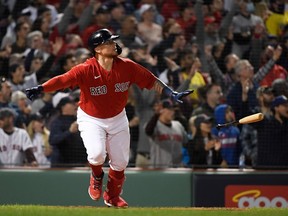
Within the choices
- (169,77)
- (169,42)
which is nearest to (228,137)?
(169,77)

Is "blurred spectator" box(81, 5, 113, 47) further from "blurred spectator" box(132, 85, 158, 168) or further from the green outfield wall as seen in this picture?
the green outfield wall

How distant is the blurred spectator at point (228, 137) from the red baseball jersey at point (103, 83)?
10.2 ft

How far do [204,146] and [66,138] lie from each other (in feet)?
6.10

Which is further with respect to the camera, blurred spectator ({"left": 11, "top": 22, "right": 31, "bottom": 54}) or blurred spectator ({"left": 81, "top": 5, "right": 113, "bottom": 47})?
blurred spectator ({"left": 81, "top": 5, "right": 113, "bottom": 47})

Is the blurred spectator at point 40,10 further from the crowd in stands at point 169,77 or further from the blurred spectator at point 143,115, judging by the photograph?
the blurred spectator at point 143,115

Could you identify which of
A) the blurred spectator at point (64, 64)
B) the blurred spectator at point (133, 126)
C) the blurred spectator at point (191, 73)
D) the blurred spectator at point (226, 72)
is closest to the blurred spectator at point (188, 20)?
the blurred spectator at point (191, 73)

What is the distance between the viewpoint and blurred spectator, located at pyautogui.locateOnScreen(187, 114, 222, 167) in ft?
42.0

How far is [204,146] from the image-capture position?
42.1 ft

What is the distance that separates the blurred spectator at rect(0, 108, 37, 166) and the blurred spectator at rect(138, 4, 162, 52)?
9.90 ft

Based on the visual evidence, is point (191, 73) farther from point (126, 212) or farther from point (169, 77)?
point (126, 212)

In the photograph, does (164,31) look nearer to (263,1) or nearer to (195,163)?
(263,1)

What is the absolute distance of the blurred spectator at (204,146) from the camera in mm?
12812

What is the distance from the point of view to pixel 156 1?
1595cm

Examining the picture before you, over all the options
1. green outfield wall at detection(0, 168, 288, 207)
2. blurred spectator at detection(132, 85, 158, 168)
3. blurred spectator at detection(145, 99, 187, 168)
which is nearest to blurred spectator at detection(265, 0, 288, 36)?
blurred spectator at detection(132, 85, 158, 168)
